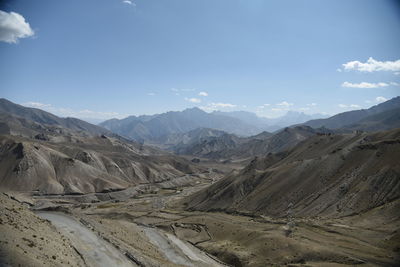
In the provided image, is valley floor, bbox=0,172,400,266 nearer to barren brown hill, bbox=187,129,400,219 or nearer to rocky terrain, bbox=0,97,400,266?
rocky terrain, bbox=0,97,400,266

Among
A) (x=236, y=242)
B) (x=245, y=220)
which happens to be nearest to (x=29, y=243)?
(x=236, y=242)

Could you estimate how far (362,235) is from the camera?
6500 cm

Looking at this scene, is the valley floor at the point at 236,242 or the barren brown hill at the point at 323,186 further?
the barren brown hill at the point at 323,186

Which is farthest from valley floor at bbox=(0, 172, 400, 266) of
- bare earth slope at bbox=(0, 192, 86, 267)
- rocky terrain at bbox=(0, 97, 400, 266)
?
bare earth slope at bbox=(0, 192, 86, 267)

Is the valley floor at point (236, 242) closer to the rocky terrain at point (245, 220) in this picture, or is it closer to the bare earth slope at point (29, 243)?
the rocky terrain at point (245, 220)

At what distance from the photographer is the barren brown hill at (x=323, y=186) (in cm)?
8631

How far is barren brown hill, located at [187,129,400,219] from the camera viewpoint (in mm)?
86312

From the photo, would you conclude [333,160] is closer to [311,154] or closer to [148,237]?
[311,154]

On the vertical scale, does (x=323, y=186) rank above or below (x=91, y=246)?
above

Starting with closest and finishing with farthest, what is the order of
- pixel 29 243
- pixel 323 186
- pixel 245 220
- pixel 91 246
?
pixel 29 243 → pixel 91 246 → pixel 245 220 → pixel 323 186

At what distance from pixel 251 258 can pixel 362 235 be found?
2456 cm

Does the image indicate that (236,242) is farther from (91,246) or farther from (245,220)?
(91,246)

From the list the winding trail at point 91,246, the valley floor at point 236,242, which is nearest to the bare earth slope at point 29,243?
the valley floor at point 236,242

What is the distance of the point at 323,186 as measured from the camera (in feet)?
330
